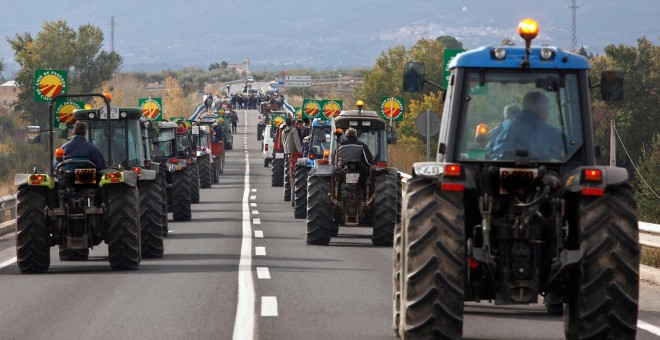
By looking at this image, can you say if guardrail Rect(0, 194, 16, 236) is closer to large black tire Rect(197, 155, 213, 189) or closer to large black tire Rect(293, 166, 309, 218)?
large black tire Rect(293, 166, 309, 218)

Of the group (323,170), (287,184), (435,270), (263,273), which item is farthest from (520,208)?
(287,184)

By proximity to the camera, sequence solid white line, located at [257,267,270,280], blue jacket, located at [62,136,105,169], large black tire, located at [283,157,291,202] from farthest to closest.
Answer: large black tire, located at [283,157,291,202] → blue jacket, located at [62,136,105,169] → solid white line, located at [257,267,270,280]

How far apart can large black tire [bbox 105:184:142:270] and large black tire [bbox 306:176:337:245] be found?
536cm

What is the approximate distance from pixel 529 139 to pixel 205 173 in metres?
38.2

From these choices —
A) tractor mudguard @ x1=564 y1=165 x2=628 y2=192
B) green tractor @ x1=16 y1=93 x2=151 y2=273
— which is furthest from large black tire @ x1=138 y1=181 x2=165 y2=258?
tractor mudguard @ x1=564 y1=165 x2=628 y2=192

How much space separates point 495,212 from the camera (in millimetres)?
11492

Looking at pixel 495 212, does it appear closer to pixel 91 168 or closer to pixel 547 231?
pixel 547 231

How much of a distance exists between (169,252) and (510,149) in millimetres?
11661

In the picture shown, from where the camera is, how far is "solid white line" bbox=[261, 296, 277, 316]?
14.4m

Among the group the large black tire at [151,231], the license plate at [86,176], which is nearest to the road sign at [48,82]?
the large black tire at [151,231]

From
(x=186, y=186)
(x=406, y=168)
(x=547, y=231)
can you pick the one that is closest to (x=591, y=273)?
(x=547, y=231)

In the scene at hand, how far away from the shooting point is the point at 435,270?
11.0m

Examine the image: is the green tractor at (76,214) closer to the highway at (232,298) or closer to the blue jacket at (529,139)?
the highway at (232,298)

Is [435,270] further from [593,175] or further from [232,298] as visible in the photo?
[232,298]
